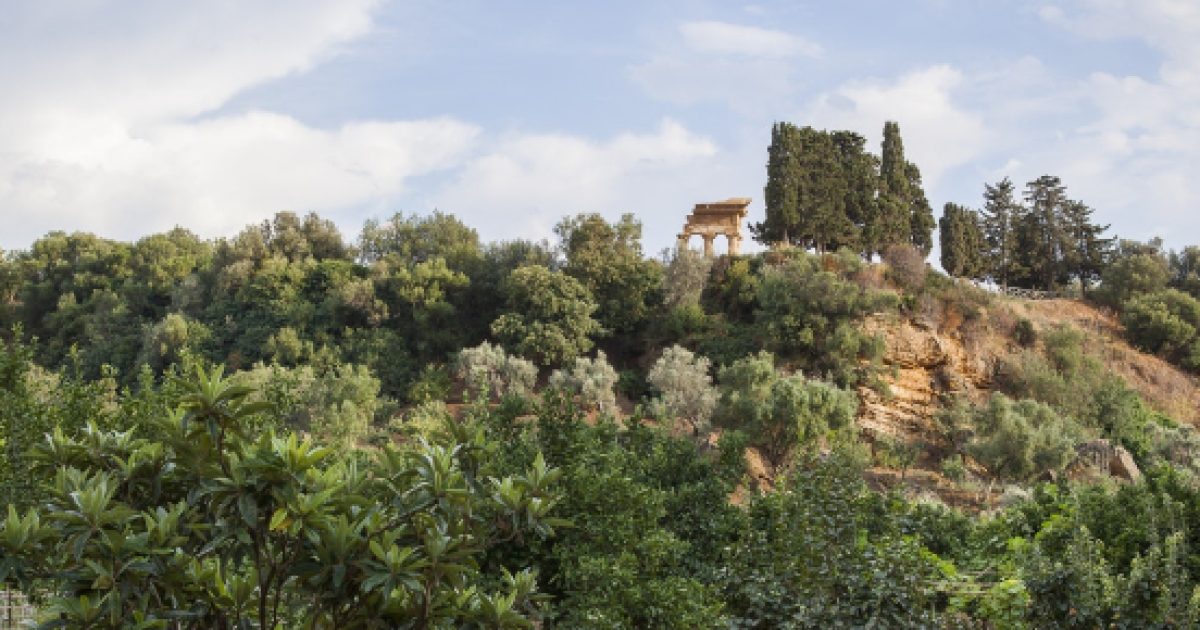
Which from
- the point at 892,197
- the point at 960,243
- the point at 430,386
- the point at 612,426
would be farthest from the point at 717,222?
the point at 612,426

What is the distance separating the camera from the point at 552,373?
31.5 meters

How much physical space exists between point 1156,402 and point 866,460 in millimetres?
12951

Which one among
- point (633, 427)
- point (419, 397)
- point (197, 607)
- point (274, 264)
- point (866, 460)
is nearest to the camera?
point (197, 607)

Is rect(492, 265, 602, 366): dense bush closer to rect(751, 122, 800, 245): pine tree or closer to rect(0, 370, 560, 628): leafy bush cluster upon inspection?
rect(751, 122, 800, 245): pine tree

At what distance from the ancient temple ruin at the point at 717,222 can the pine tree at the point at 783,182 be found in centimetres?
154

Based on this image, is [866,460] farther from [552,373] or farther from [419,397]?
[419,397]

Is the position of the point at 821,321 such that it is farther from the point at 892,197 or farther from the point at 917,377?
the point at 892,197

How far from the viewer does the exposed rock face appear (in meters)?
29.1

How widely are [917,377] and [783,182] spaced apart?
849 centimetres

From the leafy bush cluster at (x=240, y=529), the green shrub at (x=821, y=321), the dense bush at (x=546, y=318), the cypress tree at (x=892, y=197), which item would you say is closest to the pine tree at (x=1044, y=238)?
the cypress tree at (x=892, y=197)

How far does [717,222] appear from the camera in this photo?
3697 cm

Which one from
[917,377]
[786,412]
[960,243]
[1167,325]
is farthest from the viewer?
[960,243]

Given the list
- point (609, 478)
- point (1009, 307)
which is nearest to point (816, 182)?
point (1009, 307)

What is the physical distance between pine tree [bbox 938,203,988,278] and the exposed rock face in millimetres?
6342
